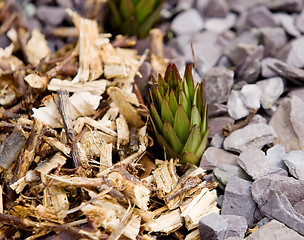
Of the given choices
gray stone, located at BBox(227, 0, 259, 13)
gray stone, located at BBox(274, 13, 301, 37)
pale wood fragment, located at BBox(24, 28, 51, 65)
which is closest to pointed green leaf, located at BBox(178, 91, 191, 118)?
pale wood fragment, located at BBox(24, 28, 51, 65)

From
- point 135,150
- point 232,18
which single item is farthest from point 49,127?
point 232,18

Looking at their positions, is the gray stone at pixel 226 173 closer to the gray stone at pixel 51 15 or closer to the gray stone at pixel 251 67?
the gray stone at pixel 251 67

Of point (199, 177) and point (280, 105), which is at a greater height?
point (280, 105)

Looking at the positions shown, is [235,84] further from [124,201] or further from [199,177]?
[124,201]

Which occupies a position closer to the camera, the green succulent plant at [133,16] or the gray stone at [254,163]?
the gray stone at [254,163]

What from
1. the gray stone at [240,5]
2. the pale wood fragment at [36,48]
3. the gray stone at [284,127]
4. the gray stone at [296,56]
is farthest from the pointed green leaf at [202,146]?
the gray stone at [240,5]

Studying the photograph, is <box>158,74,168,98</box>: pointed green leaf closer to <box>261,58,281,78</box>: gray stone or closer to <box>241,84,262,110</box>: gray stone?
<box>241,84,262,110</box>: gray stone
